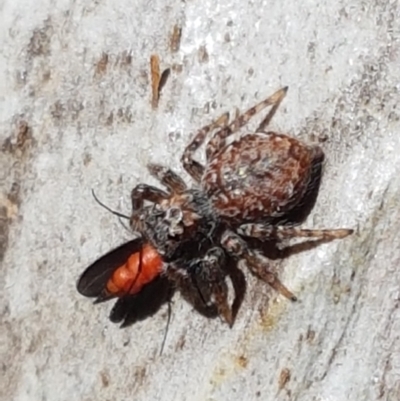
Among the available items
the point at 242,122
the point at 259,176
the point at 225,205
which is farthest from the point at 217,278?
the point at 242,122

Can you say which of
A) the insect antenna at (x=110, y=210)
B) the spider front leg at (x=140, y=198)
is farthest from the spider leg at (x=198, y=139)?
the insect antenna at (x=110, y=210)

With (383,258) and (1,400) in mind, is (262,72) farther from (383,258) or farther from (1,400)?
(1,400)

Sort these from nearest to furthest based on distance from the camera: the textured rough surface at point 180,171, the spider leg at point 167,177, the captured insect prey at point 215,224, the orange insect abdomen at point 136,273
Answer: the textured rough surface at point 180,171
the captured insect prey at point 215,224
the orange insect abdomen at point 136,273
the spider leg at point 167,177

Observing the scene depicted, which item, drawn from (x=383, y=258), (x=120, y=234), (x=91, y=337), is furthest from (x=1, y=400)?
(x=383, y=258)

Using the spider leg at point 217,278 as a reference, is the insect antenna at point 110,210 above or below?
above

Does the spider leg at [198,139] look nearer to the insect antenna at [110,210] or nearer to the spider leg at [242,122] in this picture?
the spider leg at [242,122]

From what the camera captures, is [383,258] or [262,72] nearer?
[383,258]

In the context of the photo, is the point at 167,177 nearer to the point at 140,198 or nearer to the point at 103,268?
the point at 140,198
